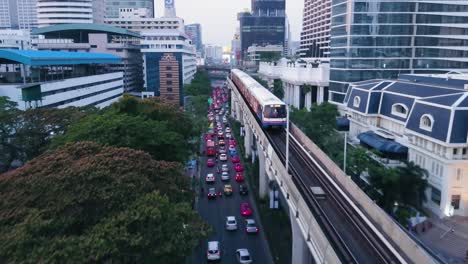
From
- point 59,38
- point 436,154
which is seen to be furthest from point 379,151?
point 59,38

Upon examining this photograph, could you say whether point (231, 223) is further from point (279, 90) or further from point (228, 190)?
point (279, 90)

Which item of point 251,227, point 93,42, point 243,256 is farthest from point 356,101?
point 93,42

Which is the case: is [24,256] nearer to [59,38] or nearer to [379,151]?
[379,151]

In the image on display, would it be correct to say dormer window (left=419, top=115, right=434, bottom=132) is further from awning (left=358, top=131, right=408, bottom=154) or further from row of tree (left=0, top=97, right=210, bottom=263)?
row of tree (left=0, top=97, right=210, bottom=263)

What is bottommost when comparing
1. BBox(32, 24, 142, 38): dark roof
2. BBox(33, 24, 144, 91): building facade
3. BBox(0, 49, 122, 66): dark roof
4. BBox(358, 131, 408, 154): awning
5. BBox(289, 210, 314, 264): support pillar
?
BBox(289, 210, 314, 264): support pillar

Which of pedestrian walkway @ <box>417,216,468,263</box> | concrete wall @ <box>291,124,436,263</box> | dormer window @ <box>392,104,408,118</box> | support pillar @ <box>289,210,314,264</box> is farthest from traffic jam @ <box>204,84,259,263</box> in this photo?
dormer window @ <box>392,104,408,118</box>

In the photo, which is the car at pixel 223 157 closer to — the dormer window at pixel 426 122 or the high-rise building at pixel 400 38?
the high-rise building at pixel 400 38
